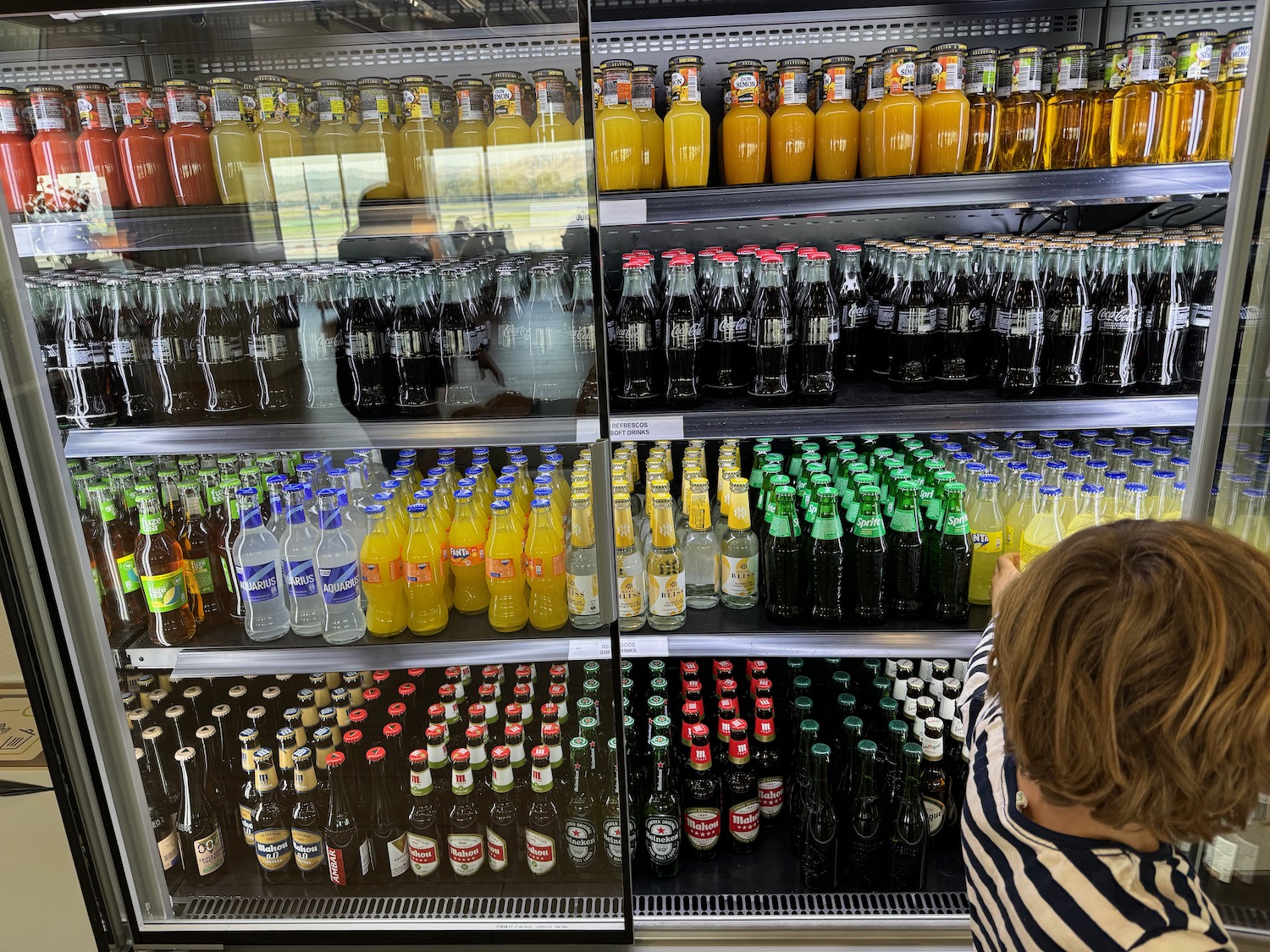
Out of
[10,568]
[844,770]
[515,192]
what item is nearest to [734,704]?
[844,770]

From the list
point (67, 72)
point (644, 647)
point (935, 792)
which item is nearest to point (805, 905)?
point (935, 792)

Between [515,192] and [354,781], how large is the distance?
1346 mm

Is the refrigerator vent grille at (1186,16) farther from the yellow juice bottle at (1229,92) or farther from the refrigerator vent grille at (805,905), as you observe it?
the refrigerator vent grille at (805,905)

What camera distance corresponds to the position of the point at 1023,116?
160 centimetres

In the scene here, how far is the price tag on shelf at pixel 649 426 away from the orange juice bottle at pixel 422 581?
1.60ft

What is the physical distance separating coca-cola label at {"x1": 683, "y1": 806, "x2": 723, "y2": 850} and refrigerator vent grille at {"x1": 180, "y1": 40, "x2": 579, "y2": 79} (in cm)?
173

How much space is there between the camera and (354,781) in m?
1.78

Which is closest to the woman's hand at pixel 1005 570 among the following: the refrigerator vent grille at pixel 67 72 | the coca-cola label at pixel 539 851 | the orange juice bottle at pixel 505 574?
the orange juice bottle at pixel 505 574

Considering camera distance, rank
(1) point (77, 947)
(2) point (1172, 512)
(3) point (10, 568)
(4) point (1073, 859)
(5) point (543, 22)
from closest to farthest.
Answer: (4) point (1073, 859) → (3) point (10, 568) → (5) point (543, 22) → (1) point (77, 947) → (2) point (1172, 512)

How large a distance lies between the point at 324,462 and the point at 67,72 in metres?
1.01

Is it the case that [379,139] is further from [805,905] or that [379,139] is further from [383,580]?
[805,905]

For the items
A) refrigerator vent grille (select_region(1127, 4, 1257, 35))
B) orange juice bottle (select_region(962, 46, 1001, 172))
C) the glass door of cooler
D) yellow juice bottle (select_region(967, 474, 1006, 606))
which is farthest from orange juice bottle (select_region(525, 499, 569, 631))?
refrigerator vent grille (select_region(1127, 4, 1257, 35))

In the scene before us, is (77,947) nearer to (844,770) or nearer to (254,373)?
(254,373)

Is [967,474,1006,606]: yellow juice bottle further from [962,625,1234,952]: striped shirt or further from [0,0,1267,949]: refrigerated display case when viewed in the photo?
[962,625,1234,952]: striped shirt
